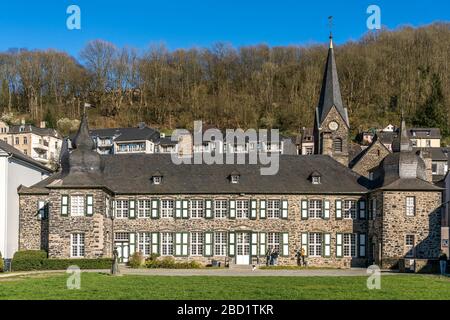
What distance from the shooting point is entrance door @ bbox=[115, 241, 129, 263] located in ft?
152

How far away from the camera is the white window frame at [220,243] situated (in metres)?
46.8

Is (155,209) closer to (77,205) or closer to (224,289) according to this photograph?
(77,205)

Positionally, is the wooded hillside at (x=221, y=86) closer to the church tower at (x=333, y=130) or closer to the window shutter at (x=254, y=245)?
the church tower at (x=333, y=130)

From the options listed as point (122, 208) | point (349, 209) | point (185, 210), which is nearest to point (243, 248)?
point (185, 210)

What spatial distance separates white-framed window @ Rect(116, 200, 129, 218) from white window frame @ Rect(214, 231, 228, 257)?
19.2ft

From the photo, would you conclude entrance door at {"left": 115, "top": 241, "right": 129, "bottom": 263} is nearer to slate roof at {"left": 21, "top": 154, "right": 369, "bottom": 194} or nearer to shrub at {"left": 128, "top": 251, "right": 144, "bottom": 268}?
shrub at {"left": 128, "top": 251, "right": 144, "bottom": 268}

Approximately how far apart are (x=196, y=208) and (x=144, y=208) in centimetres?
330

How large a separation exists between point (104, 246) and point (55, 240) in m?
3.00

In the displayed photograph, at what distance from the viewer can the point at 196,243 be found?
4709 cm

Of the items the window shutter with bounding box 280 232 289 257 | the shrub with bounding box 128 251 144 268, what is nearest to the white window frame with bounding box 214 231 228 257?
the window shutter with bounding box 280 232 289 257

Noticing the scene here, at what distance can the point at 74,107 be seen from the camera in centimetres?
10525
